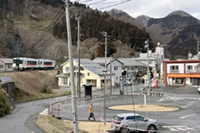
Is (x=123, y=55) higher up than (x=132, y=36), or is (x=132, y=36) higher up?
(x=132, y=36)

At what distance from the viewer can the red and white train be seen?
58381mm

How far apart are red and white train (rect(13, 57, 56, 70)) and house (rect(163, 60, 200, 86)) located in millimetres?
31321

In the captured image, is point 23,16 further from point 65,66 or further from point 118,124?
point 118,124

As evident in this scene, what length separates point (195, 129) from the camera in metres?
18.1

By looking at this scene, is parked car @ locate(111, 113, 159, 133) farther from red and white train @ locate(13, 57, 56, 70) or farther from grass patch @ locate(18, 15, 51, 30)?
grass patch @ locate(18, 15, 51, 30)

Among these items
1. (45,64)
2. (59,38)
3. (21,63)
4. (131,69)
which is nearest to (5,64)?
(21,63)

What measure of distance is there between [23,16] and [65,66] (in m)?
120

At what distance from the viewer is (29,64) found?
6150 centimetres

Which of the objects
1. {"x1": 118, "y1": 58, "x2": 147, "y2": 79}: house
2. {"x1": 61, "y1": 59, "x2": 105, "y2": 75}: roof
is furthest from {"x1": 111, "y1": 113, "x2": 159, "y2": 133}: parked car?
{"x1": 118, "y1": 58, "x2": 147, "y2": 79}: house

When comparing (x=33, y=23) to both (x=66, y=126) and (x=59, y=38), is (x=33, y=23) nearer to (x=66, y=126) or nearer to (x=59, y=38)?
(x=59, y=38)

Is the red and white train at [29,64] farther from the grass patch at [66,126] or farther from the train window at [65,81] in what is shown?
the grass patch at [66,126]

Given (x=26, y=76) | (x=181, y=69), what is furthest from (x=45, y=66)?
(x=181, y=69)

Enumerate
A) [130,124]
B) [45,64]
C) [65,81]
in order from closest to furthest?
1. [130,124]
2. [65,81]
3. [45,64]

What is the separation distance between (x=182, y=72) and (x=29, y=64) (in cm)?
3519
